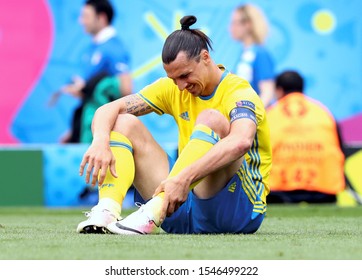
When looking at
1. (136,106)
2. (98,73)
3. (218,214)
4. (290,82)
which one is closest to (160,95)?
(136,106)

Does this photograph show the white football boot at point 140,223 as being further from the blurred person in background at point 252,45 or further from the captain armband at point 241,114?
the blurred person in background at point 252,45

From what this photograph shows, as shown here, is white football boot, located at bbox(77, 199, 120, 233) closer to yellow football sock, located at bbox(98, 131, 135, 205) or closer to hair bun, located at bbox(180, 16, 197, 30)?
yellow football sock, located at bbox(98, 131, 135, 205)

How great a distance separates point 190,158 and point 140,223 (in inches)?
17.2

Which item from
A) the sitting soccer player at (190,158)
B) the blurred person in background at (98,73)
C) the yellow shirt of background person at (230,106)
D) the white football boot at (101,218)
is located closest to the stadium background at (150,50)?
the blurred person in background at (98,73)

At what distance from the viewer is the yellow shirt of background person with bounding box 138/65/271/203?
17.2 feet

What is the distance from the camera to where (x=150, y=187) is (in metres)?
5.46

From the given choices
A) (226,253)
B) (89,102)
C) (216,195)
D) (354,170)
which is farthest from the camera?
(89,102)

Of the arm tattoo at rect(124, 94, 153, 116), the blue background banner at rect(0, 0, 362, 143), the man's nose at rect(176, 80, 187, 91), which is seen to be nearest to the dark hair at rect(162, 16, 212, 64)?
the man's nose at rect(176, 80, 187, 91)

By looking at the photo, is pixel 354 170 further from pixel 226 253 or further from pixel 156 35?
pixel 226 253

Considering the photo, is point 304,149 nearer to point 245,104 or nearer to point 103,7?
point 103,7

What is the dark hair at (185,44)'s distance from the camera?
5211 mm
